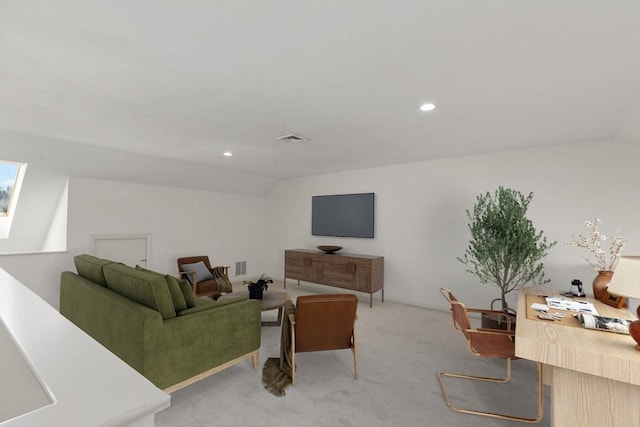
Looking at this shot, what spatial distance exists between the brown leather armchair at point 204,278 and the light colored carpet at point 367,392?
6.13 feet

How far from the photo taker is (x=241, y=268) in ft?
22.6

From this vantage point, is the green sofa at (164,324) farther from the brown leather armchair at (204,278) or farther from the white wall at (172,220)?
the white wall at (172,220)

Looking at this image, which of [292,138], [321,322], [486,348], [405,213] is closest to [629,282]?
[486,348]

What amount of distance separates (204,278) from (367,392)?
11.8 feet

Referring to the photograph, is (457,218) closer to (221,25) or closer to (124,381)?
(221,25)

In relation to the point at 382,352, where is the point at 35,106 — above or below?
above

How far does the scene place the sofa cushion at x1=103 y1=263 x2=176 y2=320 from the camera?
2.24 meters

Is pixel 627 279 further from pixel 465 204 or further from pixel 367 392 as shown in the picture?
pixel 465 204

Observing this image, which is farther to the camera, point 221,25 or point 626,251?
point 626,251

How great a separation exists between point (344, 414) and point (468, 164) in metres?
3.85

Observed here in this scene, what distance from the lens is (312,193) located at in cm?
642

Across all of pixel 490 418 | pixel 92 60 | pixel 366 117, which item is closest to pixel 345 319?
pixel 490 418

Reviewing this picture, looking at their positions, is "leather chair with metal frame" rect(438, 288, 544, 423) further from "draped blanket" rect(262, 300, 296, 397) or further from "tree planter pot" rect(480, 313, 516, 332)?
"draped blanket" rect(262, 300, 296, 397)

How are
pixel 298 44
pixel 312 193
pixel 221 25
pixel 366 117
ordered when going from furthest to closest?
1. pixel 312 193
2. pixel 366 117
3. pixel 298 44
4. pixel 221 25
